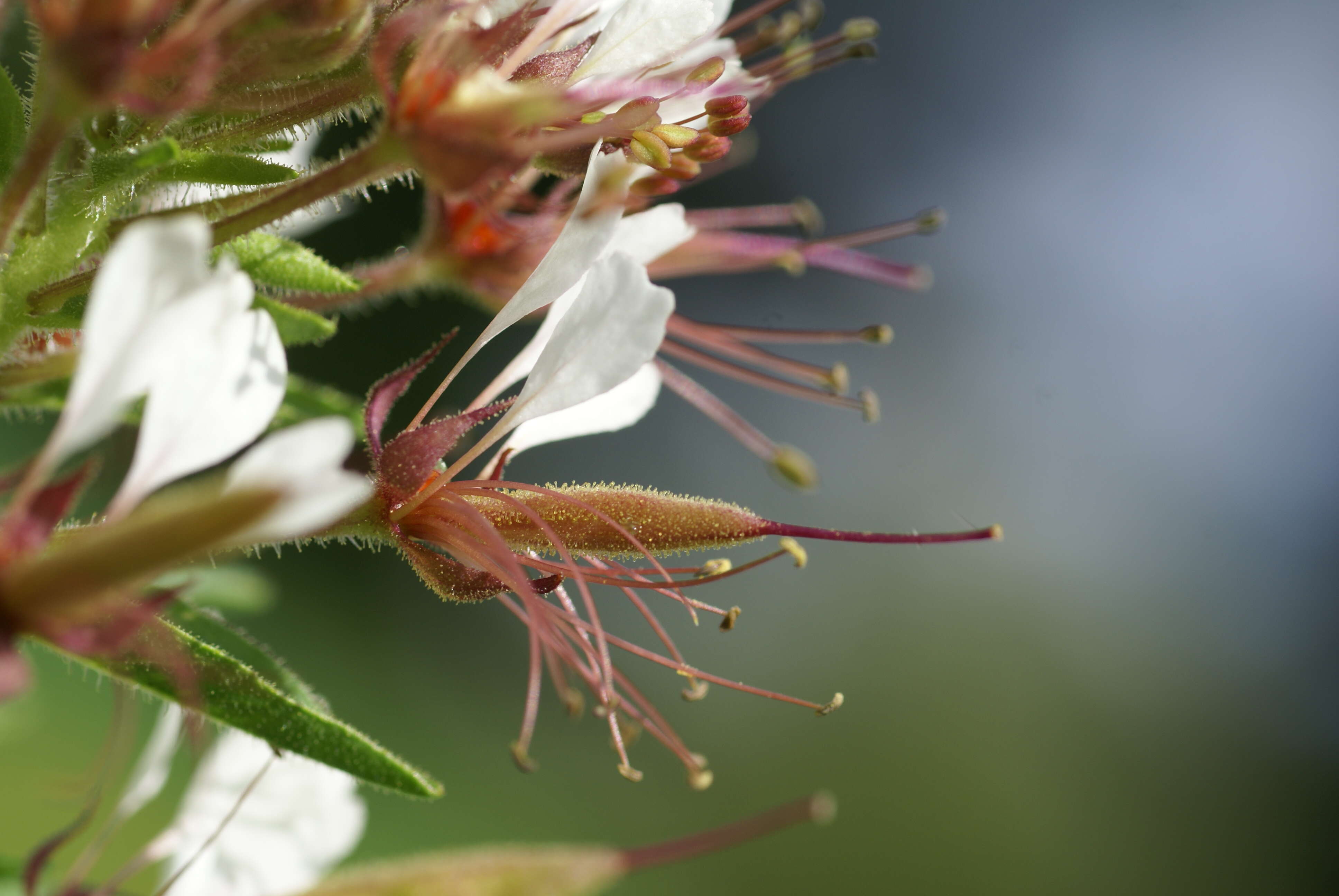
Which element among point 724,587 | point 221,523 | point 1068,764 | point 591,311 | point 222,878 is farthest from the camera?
point 1068,764

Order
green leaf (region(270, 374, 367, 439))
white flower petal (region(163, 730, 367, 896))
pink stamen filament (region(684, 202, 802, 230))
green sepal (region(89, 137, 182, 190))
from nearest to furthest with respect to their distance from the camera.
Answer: green sepal (region(89, 137, 182, 190)), green leaf (region(270, 374, 367, 439)), white flower petal (region(163, 730, 367, 896)), pink stamen filament (region(684, 202, 802, 230))

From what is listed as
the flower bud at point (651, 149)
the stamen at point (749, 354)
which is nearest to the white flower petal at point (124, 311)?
the flower bud at point (651, 149)

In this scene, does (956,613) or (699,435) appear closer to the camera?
(699,435)

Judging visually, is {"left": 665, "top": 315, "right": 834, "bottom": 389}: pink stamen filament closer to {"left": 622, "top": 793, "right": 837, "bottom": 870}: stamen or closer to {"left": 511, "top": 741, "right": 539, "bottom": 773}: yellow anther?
{"left": 511, "top": 741, "right": 539, "bottom": 773}: yellow anther

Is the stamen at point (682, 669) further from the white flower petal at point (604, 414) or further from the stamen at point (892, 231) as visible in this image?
the stamen at point (892, 231)

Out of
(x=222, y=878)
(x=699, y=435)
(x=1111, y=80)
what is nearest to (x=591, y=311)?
(x=222, y=878)

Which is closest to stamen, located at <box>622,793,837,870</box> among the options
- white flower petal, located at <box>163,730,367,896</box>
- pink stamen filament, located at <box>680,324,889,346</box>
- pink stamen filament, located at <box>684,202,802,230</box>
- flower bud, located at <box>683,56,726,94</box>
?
flower bud, located at <box>683,56,726,94</box>

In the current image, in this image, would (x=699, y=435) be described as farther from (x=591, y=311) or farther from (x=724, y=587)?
(x=591, y=311)
